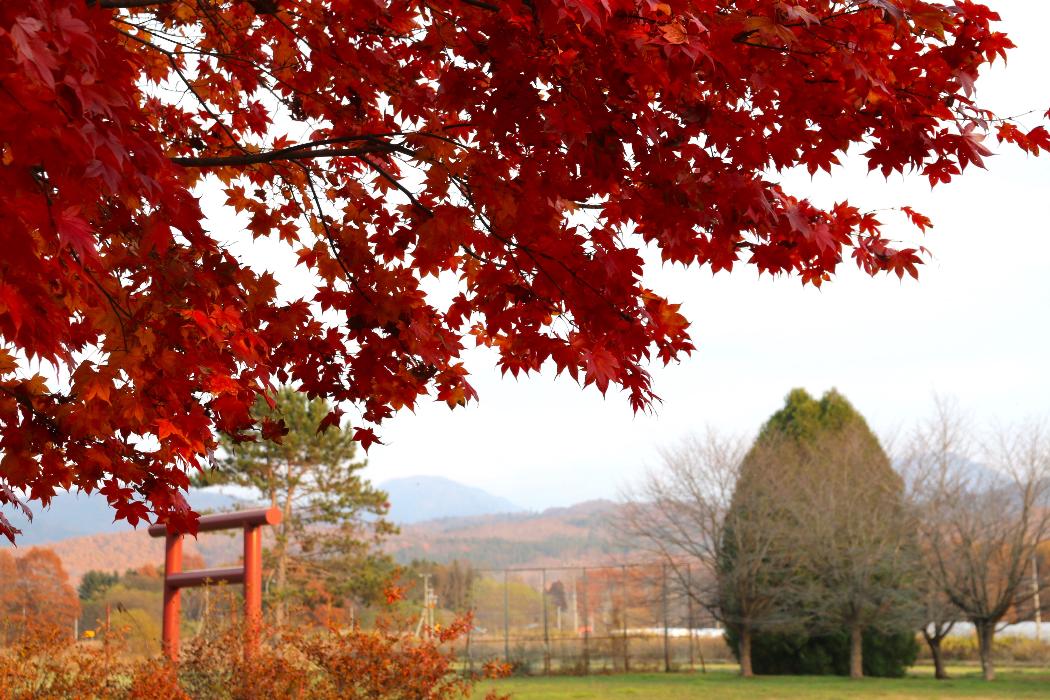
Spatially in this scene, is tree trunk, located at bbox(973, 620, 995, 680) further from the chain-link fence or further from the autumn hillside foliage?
the autumn hillside foliage

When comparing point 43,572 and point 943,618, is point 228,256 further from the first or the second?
point 43,572

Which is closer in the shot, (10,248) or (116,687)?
(10,248)

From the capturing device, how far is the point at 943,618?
2281cm

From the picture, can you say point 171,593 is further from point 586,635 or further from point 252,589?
point 586,635

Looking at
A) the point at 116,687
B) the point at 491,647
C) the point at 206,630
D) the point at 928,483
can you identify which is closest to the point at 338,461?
the point at 491,647

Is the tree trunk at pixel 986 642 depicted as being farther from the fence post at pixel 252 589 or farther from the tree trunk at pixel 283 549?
the fence post at pixel 252 589

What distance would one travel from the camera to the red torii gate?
10.1 m

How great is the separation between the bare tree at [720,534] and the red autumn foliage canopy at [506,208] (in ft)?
66.1

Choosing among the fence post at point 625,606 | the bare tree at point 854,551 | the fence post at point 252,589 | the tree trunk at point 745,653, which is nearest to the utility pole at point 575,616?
the fence post at point 625,606

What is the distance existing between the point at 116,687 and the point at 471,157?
572 cm

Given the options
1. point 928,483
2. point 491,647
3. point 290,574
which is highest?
point 928,483

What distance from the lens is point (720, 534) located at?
2466 cm

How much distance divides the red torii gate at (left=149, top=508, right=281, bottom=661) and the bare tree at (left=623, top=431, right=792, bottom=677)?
50.2 ft

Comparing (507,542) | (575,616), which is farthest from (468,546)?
(575,616)
